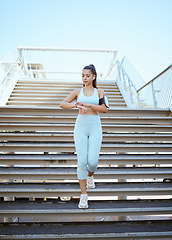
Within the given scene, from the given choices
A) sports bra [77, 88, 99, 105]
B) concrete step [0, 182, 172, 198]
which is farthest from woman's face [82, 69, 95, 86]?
concrete step [0, 182, 172, 198]

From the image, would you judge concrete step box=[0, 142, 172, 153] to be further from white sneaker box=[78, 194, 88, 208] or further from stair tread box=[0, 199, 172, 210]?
white sneaker box=[78, 194, 88, 208]

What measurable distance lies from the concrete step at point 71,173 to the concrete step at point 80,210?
0.43m

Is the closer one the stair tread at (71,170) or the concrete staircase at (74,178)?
the concrete staircase at (74,178)

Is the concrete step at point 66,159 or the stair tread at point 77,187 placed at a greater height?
the concrete step at point 66,159

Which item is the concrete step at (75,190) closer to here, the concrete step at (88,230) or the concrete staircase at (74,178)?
the concrete staircase at (74,178)

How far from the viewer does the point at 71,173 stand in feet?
10.4

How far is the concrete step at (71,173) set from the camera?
123 inches

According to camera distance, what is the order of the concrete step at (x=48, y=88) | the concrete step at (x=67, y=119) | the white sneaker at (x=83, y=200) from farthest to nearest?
1. the concrete step at (x=48, y=88)
2. the concrete step at (x=67, y=119)
3. the white sneaker at (x=83, y=200)

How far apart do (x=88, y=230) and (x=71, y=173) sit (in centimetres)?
93

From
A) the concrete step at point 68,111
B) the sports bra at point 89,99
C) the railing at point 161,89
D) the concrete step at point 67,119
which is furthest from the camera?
the railing at point 161,89

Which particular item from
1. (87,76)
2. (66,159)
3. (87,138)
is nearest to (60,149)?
(66,159)

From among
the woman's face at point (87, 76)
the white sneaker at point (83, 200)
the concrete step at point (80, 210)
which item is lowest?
the concrete step at point (80, 210)

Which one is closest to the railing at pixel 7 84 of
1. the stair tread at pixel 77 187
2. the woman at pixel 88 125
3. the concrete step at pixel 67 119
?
the concrete step at pixel 67 119

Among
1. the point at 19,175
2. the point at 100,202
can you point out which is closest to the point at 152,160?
the point at 100,202
